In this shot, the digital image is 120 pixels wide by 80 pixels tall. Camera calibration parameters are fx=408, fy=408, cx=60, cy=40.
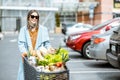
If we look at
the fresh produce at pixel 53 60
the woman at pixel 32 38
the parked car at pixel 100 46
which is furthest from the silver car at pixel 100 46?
the fresh produce at pixel 53 60

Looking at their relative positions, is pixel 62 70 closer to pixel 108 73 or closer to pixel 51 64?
pixel 51 64

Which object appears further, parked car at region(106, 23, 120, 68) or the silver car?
the silver car

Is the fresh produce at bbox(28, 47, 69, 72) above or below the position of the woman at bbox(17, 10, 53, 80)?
below

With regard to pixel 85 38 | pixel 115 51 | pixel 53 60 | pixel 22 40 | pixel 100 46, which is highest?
pixel 22 40

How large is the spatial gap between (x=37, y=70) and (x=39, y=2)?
5368cm

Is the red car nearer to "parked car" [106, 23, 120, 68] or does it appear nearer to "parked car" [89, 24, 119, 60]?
"parked car" [89, 24, 119, 60]

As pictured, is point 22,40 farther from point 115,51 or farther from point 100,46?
point 100,46

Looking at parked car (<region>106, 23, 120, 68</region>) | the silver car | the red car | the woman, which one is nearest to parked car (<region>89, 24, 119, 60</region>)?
the silver car

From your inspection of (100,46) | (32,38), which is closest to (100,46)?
(100,46)

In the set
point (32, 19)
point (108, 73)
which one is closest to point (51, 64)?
point (32, 19)

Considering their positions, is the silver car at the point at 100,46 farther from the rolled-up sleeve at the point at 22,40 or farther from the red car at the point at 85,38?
the rolled-up sleeve at the point at 22,40

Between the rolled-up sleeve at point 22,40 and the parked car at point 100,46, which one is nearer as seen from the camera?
Answer: the rolled-up sleeve at point 22,40

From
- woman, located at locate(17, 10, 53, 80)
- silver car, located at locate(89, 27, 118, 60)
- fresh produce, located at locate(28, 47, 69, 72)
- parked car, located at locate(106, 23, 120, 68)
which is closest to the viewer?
fresh produce, located at locate(28, 47, 69, 72)

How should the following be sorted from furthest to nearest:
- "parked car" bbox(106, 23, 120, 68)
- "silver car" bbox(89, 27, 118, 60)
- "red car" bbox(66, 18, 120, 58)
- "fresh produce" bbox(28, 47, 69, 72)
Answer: "red car" bbox(66, 18, 120, 58)
"silver car" bbox(89, 27, 118, 60)
"parked car" bbox(106, 23, 120, 68)
"fresh produce" bbox(28, 47, 69, 72)
